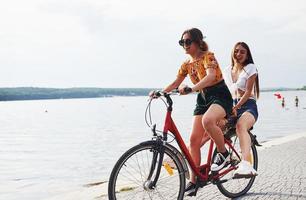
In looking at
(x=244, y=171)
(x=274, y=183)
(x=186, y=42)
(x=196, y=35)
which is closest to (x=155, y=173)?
(x=244, y=171)

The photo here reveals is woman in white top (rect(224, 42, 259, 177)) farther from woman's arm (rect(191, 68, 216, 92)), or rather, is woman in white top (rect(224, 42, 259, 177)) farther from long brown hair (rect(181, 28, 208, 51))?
long brown hair (rect(181, 28, 208, 51))

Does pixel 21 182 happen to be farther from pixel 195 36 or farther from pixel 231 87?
pixel 195 36

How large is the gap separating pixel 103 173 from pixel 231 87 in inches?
311

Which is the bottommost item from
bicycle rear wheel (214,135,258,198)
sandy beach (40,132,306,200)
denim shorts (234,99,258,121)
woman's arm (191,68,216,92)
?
sandy beach (40,132,306,200)

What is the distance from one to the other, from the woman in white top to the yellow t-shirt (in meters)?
0.91

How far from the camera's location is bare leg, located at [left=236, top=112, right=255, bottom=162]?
611 centimetres

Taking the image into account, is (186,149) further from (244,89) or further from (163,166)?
(244,89)

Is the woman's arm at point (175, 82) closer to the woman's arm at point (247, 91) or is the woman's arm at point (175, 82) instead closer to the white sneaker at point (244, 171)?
the woman's arm at point (247, 91)

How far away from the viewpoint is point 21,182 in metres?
12.9

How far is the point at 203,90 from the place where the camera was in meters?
5.70

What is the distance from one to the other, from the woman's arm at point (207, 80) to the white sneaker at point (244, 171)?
1179 millimetres

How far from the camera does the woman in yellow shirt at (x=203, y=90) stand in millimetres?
5441

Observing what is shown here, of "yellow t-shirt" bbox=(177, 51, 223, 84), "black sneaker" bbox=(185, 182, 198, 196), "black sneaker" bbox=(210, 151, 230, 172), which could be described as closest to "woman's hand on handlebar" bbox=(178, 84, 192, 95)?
"yellow t-shirt" bbox=(177, 51, 223, 84)

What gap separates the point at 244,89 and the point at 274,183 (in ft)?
5.59
